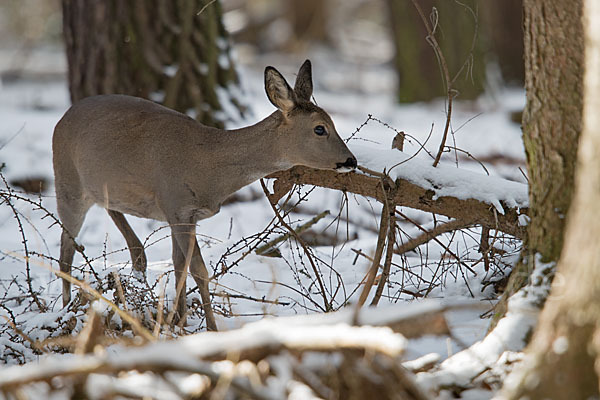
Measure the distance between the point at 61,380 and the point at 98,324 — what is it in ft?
0.72

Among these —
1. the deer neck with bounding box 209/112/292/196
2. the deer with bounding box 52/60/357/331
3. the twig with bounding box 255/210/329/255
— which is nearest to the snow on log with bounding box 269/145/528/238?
the deer with bounding box 52/60/357/331

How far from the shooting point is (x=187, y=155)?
4.84m

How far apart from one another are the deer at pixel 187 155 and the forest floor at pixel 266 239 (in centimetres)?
18

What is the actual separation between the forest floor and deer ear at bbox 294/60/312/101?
275mm

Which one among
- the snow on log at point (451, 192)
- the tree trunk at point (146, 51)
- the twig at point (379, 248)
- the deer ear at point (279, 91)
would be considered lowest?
the twig at point (379, 248)

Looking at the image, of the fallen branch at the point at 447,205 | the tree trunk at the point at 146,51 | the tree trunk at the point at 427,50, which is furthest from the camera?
the tree trunk at the point at 427,50

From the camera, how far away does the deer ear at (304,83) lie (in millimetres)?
4855

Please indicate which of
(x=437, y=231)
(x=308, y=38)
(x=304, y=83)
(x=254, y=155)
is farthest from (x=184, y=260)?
(x=308, y=38)

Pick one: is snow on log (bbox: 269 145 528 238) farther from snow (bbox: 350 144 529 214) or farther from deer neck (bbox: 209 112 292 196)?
deer neck (bbox: 209 112 292 196)

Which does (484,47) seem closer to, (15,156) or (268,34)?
(15,156)

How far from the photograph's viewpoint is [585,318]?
2330 millimetres

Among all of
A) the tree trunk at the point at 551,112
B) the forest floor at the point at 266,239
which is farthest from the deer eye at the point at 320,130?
the tree trunk at the point at 551,112

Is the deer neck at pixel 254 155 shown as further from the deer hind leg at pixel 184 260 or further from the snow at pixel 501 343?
the snow at pixel 501 343

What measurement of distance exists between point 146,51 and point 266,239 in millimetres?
2754
